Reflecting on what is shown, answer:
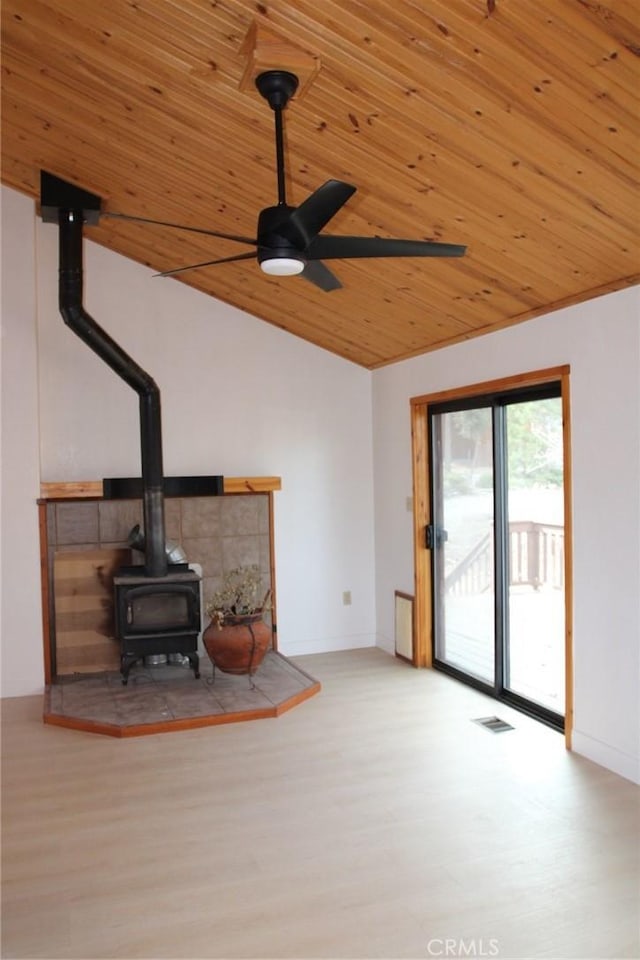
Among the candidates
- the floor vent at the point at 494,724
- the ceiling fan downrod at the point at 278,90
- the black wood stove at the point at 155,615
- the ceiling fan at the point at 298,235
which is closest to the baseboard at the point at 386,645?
the floor vent at the point at 494,724

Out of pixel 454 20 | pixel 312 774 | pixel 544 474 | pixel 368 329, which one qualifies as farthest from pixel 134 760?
pixel 454 20

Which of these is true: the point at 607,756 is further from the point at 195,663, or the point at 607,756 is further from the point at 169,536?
the point at 169,536

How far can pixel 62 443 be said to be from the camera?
5207 millimetres

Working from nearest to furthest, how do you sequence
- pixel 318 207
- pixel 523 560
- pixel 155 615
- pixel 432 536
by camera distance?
pixel 318 207, pixel 523 560, pixel 155 615, pixel 432 536

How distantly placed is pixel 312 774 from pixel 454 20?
10.4 feet

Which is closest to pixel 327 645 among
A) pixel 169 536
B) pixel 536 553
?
pixel 169 536

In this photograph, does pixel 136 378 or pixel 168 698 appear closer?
pixel 168 698

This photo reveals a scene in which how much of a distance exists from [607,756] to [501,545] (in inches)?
54.4

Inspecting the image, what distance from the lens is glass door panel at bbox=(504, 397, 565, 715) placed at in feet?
13.2

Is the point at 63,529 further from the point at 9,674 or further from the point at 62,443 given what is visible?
the point at 9,674

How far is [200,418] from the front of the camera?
218 inches

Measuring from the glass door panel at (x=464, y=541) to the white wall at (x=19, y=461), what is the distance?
282cm
